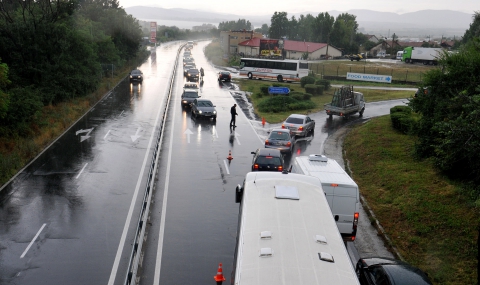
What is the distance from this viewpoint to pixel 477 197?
13383 mm

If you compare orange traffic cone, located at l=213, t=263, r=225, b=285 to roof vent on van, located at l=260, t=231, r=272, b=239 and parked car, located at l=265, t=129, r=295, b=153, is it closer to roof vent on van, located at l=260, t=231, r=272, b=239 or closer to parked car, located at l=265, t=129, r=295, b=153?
roof vent on van, located at l=260, t=231, r=272, b=239

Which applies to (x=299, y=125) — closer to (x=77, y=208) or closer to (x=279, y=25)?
(x=77, y=208)

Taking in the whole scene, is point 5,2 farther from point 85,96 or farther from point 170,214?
point 170,214

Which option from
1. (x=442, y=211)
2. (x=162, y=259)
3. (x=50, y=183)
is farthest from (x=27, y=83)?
(x=442, y=211)

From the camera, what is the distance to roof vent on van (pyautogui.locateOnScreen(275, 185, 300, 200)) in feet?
33.6

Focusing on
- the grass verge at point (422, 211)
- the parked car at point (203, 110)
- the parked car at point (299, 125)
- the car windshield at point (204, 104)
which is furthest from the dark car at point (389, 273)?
the car windshield at point (204, 104)

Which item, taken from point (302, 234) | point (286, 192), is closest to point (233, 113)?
point (286, 192)

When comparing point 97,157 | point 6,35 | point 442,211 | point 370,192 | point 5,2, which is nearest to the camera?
point 442,211

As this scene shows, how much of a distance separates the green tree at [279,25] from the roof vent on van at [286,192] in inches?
6108

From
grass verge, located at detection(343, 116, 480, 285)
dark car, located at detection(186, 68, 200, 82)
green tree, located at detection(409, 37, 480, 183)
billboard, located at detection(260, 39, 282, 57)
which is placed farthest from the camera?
billboard, located at detection(260, 39, 282, 57)

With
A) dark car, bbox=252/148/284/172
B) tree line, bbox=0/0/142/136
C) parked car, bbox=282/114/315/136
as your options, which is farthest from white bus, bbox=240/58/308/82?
dark car, bbox=252/148/284/172

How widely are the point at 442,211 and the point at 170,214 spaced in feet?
31.0

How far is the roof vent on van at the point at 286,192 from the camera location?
10.2m

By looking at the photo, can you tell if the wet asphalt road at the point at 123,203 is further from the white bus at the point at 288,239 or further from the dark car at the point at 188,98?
the dark car at the point at 188,98
